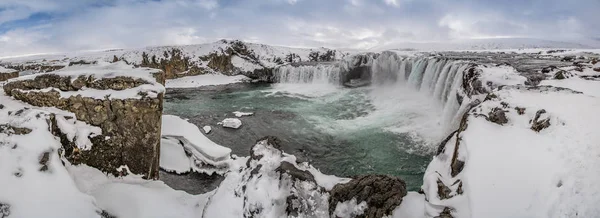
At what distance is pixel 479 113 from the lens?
8.05 meters

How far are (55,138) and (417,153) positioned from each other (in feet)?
39.4

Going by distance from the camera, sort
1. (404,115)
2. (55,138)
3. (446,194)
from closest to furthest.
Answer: (446,194), (55,138), (404,115)

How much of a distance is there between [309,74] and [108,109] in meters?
33.7

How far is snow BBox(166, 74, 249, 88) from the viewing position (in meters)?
43.3

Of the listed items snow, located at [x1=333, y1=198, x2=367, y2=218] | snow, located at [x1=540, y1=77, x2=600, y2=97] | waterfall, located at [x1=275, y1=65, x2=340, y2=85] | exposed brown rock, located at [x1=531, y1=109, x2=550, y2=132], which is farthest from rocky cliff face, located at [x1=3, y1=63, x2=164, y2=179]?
waterfall, located at [x1=275, y1=65, x2=340, y2=85]

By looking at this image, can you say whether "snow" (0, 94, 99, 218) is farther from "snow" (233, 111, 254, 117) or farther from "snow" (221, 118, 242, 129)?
"snow" (233, 111, 254, 117)

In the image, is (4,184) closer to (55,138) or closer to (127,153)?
(55,138)

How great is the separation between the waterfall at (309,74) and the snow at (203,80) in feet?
20.6

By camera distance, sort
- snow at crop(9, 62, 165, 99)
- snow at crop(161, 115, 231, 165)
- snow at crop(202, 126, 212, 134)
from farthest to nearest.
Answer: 1. snow at crop(202, 126, 212, 134)
2. snow at crop(161, 115, 231, 165)
3. snow at crop(9, 62, 165, 99)

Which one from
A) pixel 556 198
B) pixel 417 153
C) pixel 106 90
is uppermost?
pixel 106 90

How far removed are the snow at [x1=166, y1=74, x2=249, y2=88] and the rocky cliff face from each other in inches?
1385

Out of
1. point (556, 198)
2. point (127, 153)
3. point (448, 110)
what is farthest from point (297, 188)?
point (448, 110)

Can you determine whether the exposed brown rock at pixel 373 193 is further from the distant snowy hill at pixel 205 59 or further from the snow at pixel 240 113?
the distant snowy hill at pixel 205 59

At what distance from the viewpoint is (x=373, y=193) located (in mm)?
6281
